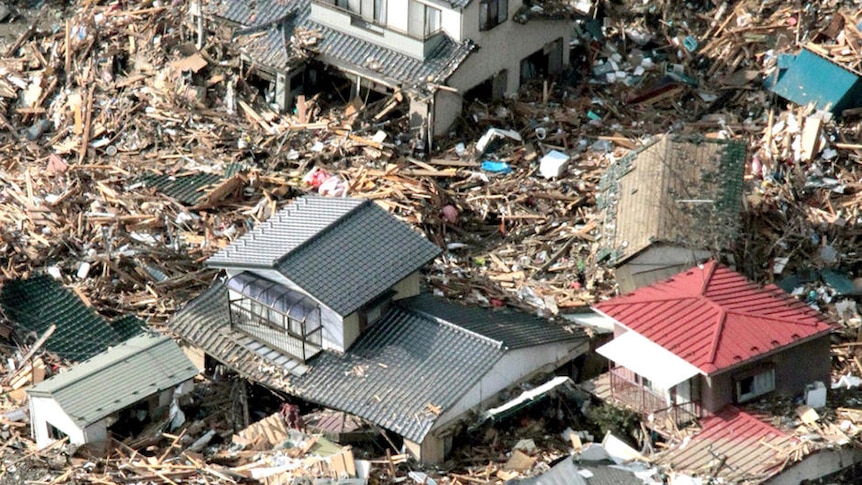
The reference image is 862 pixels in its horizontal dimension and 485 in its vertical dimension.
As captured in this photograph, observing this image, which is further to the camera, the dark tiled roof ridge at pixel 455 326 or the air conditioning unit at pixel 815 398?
the dark tiled roof ridge at pixel 455 326

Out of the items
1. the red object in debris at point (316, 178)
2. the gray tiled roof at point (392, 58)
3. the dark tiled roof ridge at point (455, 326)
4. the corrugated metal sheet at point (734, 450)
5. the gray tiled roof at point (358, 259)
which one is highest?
the gray tiled roof at point (392, 58)

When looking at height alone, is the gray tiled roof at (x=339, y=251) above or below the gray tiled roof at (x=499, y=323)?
above

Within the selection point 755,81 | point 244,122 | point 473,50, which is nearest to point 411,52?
point 473,50

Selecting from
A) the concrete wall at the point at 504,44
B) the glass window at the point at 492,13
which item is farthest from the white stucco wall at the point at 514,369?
the glass window at the point at 492,13

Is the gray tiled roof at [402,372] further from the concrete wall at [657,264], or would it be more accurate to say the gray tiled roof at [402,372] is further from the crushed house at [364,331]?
the concrete wall at [657,264]

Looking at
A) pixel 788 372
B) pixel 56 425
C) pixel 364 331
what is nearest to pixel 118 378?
pixel 56 425

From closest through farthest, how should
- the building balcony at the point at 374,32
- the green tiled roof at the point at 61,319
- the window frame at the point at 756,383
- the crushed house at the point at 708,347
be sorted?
the crushed house at the point at 708,347
the window frame at the point at 756,383
the green tiled roof at the point at 61,319
the building balcony at the point at 374,32
